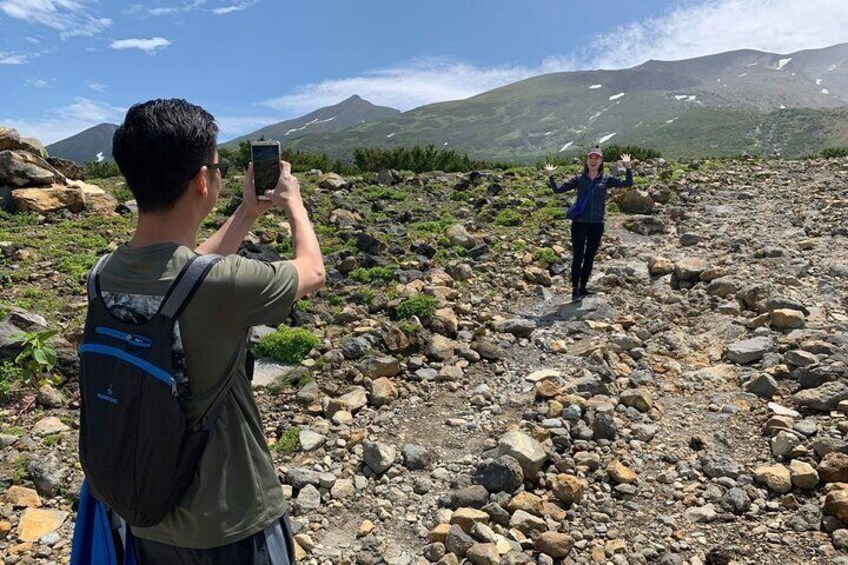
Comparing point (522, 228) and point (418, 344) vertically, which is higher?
point (522, 228)

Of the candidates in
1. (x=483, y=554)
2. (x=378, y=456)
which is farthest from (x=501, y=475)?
(x=378, y=456)

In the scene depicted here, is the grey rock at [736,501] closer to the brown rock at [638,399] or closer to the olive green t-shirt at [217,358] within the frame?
the brown rock at [638,399]

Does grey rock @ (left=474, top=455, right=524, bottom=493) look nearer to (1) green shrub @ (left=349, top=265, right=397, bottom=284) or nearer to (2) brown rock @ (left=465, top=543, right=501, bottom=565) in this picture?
(2) brown rock @ (left=465, top=543, right=501, bottom=565)

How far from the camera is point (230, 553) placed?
7.25 ft

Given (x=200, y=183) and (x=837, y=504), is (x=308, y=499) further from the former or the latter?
(x=837, y=504)

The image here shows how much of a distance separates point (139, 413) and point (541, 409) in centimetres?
507

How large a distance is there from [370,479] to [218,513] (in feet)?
11.6

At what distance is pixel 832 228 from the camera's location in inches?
488

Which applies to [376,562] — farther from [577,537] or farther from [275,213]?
[275,213]

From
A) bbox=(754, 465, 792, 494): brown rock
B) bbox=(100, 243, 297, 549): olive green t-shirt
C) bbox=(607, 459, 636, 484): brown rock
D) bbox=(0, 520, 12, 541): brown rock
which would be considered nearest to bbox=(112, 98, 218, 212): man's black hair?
bbox=(100, 243, 297, 549): olive green t-shirt

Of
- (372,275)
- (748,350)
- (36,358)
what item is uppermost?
(372,275)

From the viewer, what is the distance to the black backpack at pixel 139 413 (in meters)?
1.93

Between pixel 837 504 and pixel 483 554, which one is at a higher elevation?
pixel 837 504

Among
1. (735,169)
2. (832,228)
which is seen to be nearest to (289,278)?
(832,228)
